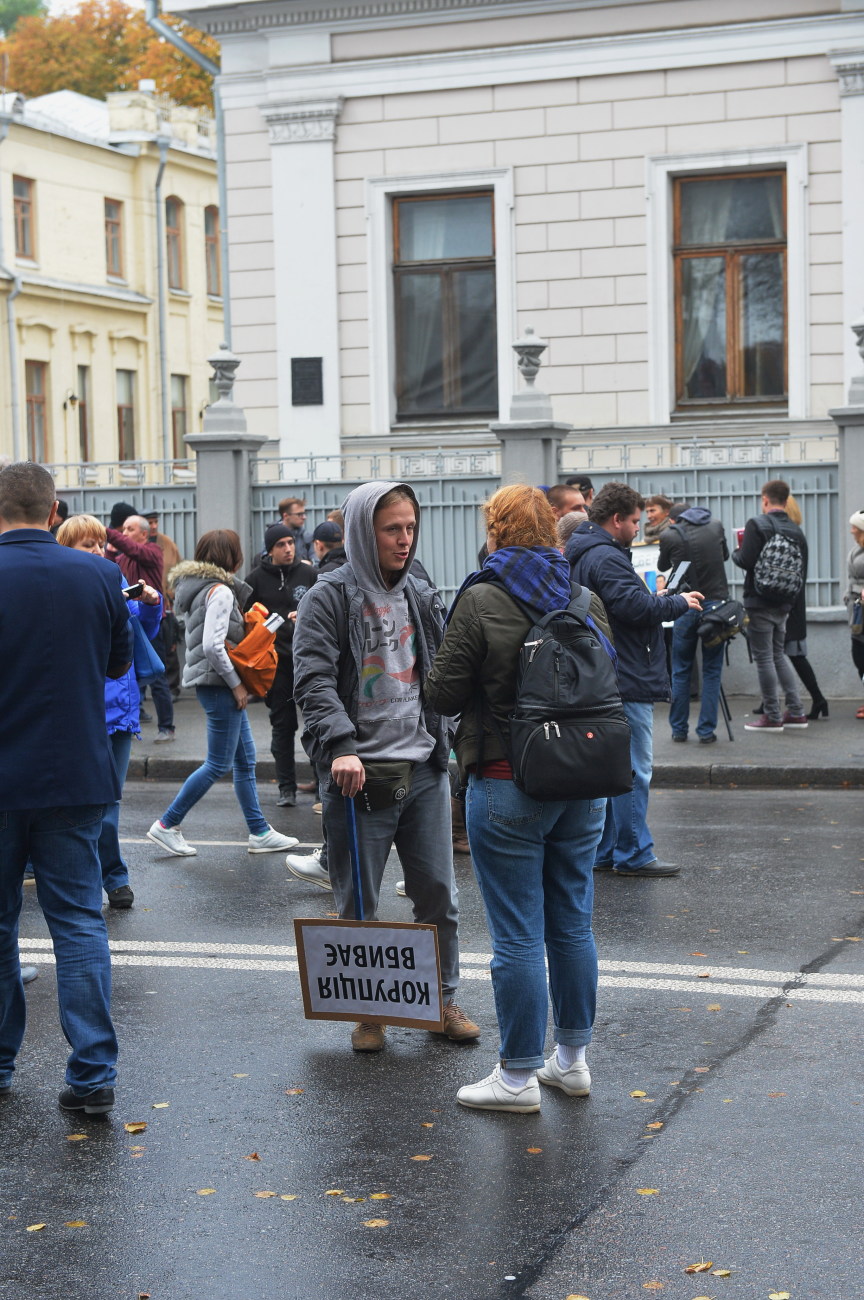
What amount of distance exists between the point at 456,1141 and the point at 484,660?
139 centimetres

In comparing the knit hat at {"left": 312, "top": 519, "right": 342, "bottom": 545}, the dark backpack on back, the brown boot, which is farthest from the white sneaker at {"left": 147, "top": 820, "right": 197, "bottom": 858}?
the dark backpack on back

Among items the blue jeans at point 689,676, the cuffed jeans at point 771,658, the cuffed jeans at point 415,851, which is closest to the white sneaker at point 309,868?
the cuffed jeans at point 415,851

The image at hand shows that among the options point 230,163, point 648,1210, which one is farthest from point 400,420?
point 648,1210

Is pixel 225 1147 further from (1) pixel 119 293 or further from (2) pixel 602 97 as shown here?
(1) pixel 119 293

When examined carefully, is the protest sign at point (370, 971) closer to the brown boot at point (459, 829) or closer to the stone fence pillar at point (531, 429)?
the brown boot at point (459, 829)

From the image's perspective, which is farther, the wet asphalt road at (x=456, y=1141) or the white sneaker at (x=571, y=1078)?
the white sneaker at (x=571, y=1078)

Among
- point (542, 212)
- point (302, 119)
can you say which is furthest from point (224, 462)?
point (542, 212)

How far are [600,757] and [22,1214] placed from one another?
200 centimetres

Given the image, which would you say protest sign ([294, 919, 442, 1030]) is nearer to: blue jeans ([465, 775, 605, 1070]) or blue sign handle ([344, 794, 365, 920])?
blue sign handle ([344, 794, 365, 920])

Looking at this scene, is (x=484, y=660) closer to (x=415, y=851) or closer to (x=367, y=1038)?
(x=415, y=851)

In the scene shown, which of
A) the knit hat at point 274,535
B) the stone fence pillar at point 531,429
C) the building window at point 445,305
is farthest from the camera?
the building window at point 445,305

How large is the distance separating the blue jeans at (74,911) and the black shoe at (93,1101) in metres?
0.02

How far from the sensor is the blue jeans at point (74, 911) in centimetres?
533

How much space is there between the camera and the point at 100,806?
17.6 ft
